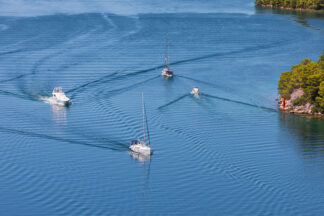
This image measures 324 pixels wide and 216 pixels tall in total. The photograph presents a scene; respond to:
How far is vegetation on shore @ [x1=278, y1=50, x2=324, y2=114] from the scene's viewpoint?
220 feet

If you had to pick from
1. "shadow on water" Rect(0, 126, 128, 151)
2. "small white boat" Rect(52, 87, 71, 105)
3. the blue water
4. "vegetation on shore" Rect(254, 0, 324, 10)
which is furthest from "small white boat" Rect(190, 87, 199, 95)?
"vegetation on shore" Rect(254, 0, 324, 10)

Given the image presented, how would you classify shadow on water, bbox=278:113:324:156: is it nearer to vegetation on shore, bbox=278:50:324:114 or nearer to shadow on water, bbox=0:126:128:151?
vegetation on shore, bbox=278:50:324:114

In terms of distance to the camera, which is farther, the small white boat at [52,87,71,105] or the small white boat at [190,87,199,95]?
the small white boat at [190,87,199,95]

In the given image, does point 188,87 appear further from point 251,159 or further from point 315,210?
point 315,210

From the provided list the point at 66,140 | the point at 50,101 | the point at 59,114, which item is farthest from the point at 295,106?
the point at 50,101

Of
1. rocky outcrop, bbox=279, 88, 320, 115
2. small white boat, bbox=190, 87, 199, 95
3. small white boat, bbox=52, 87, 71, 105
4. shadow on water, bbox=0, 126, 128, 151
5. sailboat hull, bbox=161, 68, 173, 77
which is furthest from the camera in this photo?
sailboat hull, bbox=161, 68, 173, 77

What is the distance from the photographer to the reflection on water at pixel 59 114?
202ft

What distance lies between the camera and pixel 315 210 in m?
45.0

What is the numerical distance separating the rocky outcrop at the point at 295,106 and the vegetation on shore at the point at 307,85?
37 centimetres

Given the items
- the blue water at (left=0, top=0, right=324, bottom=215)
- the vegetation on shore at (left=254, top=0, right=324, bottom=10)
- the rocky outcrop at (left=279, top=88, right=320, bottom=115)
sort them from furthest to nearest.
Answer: the vegetation on shore at (left=254, top=0, right=324, bottom=10)
the rocky outcrop at (left=279, top=88, right=320, bottom=115)
the blue water at (left=0, top=0, right=324, bottom=215)

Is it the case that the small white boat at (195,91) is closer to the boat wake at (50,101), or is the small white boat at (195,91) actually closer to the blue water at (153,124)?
the blue water at (153,124)

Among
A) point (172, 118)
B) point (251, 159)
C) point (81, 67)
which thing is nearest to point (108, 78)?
point (81, 67)

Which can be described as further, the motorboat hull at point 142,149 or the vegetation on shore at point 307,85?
the vegetation on shore at point 307,85

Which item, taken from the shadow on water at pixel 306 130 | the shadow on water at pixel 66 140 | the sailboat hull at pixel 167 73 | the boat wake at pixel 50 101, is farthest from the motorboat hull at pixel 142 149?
the sailboat hull at pixel 167 73
